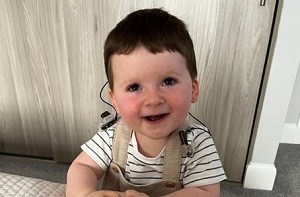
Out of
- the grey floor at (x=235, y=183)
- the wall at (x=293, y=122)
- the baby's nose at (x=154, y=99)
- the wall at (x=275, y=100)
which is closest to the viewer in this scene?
the baby's nose at (x=154, y=99)

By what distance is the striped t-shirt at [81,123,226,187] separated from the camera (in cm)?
83

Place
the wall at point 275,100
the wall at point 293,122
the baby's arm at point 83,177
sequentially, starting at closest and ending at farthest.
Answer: the baby's arm at point 83,177, the wall at point 275,100, the wall at point 293,122

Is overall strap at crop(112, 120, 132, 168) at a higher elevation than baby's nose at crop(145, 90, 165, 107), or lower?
lower

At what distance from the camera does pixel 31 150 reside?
1.55m

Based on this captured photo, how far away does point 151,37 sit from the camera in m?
0.72

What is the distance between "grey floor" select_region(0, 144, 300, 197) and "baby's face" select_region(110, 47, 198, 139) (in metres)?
0.79

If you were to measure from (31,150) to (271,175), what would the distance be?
1004 mm

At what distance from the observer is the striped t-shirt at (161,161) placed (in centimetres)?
83

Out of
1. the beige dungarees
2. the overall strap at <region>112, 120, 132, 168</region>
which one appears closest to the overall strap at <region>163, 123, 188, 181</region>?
the beige dungarees

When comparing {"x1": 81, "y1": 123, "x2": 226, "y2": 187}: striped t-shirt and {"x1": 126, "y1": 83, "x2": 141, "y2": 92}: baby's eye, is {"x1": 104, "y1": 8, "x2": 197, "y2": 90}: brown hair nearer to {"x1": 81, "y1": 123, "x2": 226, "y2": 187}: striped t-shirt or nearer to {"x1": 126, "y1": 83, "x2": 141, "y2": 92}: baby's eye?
{"x1": 126, "y1": 83, "x2": 141, "y2": 92}: baby's eye

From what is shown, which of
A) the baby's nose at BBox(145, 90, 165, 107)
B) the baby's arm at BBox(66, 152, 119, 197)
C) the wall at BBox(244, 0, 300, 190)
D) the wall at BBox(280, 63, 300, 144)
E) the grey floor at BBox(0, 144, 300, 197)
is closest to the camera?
the baby's nose at BBox(145, 90, 165, 107)

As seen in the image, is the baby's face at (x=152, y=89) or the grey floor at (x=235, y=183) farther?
the grey floor at (x=235, y=183)

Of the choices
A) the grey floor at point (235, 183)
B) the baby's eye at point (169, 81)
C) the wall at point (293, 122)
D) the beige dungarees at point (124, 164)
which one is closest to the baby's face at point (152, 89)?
the baby's eye at point (169, 81)

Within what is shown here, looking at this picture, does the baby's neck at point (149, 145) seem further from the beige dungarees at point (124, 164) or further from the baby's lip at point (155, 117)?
the baby's lip at point (155, 117)
